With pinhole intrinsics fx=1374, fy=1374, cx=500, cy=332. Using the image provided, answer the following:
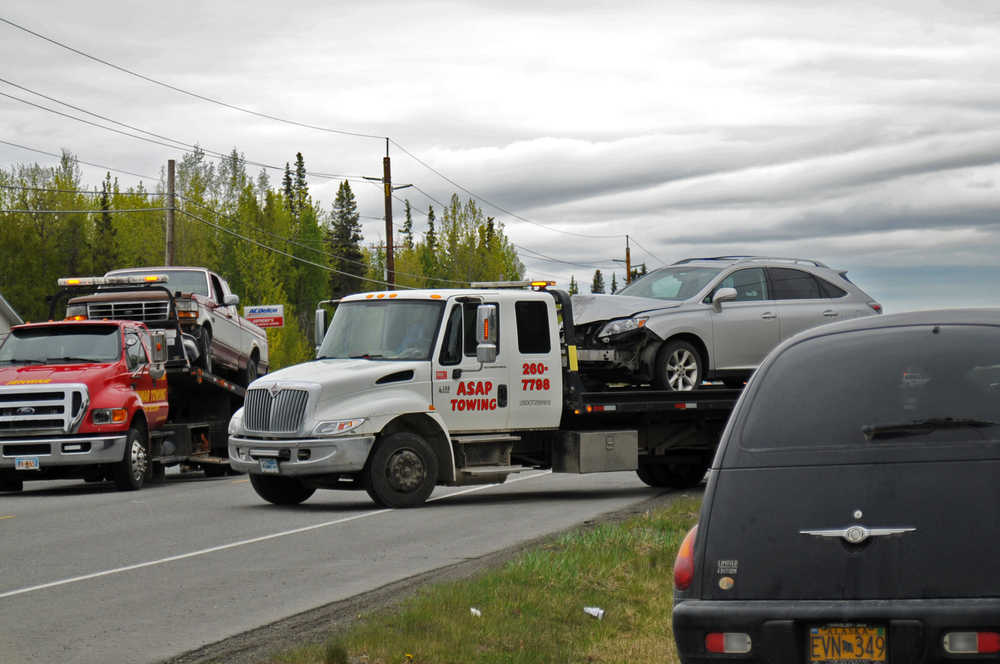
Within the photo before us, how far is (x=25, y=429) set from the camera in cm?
1917

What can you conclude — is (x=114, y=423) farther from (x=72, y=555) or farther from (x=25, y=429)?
(x=72, y=555)

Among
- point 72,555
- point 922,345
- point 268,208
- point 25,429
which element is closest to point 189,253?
point 268,208

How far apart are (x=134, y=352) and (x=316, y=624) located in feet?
42.5

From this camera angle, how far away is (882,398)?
16.3 feet

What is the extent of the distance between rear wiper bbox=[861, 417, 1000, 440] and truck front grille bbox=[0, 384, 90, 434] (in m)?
A: 15.9

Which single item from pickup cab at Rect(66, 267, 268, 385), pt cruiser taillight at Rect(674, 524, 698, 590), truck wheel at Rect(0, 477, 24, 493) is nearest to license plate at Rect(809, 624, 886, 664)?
pt cruiser taillight at Rect(674, 524, 698, 590)

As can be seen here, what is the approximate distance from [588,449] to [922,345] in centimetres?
1205

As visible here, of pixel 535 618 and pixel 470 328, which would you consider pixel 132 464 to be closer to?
pixel 470 328

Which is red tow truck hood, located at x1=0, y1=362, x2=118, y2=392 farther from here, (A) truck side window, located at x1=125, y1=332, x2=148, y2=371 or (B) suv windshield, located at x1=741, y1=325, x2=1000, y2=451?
(B) suv windshield, located at x1=741, y1=325, x2=1000, y2=451

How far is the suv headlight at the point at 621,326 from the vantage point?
16.5 m

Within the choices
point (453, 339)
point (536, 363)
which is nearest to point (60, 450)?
point (453, 339)

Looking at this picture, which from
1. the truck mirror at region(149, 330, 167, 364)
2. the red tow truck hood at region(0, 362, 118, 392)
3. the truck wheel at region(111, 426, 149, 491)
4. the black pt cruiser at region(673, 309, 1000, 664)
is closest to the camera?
the black pt cruiser at region(673, 309, 1000, 664)

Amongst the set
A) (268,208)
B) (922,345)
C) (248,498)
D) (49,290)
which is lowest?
(248,498)

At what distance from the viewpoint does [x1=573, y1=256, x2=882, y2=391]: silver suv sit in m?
16.8
